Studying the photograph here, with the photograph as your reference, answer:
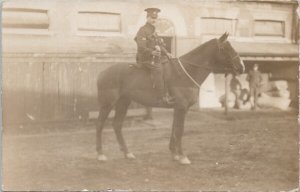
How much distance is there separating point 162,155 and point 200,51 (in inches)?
33.7

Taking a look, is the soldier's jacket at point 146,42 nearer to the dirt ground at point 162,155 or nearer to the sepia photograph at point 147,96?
the sepia photograph at point 147,96

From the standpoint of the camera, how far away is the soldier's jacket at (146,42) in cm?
327

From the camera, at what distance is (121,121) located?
11.1 feet

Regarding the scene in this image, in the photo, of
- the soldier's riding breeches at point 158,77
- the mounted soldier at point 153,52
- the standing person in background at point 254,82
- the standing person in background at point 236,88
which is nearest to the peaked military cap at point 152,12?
the mounted soldier at point 153,52

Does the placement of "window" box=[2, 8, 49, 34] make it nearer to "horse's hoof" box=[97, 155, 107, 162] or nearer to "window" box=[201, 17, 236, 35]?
"horse's hoof" box=[97, 155, 107, 162]

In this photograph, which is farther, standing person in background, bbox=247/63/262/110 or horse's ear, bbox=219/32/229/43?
standing person in background, bbox=247/63/262/110

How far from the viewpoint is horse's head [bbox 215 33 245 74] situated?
3381 millimetres

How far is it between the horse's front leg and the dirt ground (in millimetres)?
45

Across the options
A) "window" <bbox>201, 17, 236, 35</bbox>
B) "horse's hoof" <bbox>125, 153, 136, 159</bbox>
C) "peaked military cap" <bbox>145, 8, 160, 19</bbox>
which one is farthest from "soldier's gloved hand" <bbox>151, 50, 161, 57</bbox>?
"horse's hoof" <bbox>125, 153, 136, 159</bbox>

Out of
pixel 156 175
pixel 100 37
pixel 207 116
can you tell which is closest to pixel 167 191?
pixel 156 175

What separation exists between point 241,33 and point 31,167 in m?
1.91

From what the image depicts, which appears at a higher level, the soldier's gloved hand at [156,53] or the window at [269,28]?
the window at [269,28]

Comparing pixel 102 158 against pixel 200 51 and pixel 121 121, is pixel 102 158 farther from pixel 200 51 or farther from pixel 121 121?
pixel 200 51

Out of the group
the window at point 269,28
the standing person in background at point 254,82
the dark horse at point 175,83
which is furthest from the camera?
the standing person in background at point 254,82
